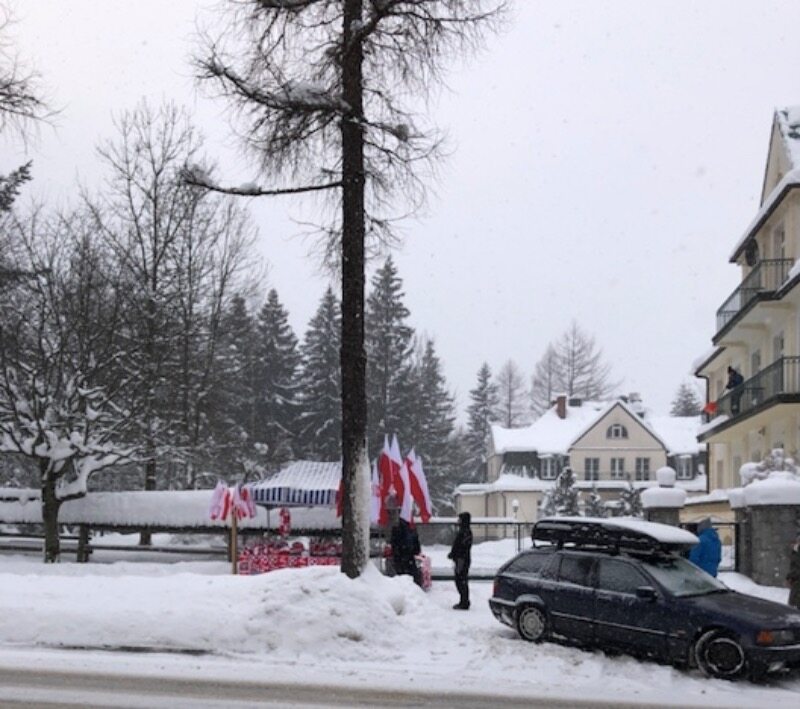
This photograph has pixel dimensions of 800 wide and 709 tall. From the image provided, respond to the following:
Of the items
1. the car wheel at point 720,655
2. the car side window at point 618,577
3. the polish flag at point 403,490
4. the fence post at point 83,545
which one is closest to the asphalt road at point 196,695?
the car wheel at point 720,655

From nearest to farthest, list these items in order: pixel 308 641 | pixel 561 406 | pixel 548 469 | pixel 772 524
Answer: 1. pixel 308 641
2. pixel 772 524
3. pixel 548 469
4. pixel 561 406

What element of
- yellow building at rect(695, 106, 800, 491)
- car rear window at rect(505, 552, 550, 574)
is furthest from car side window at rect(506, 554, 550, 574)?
yellow building at rect(695, 106, 800, 491)

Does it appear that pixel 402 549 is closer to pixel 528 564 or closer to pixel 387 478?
pixel 387 478

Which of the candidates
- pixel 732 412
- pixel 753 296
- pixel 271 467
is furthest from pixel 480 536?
pixel 753 296

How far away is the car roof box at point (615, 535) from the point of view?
13.1 metres

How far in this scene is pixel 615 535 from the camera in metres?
13.4

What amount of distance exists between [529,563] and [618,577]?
1.62 meters

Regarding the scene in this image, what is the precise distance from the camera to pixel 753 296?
3091cm

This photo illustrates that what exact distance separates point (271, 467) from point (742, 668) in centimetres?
3902

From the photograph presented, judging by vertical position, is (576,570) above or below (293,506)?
below

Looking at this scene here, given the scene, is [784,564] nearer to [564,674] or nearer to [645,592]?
[645,592]

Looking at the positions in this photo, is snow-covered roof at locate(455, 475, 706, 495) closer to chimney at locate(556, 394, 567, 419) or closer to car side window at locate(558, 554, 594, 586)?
chimney at locate(556, 394, 567, 419)

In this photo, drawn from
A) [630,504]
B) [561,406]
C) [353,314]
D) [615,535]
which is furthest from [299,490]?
[561,406]

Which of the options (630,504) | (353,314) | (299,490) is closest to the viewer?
(353,314)
